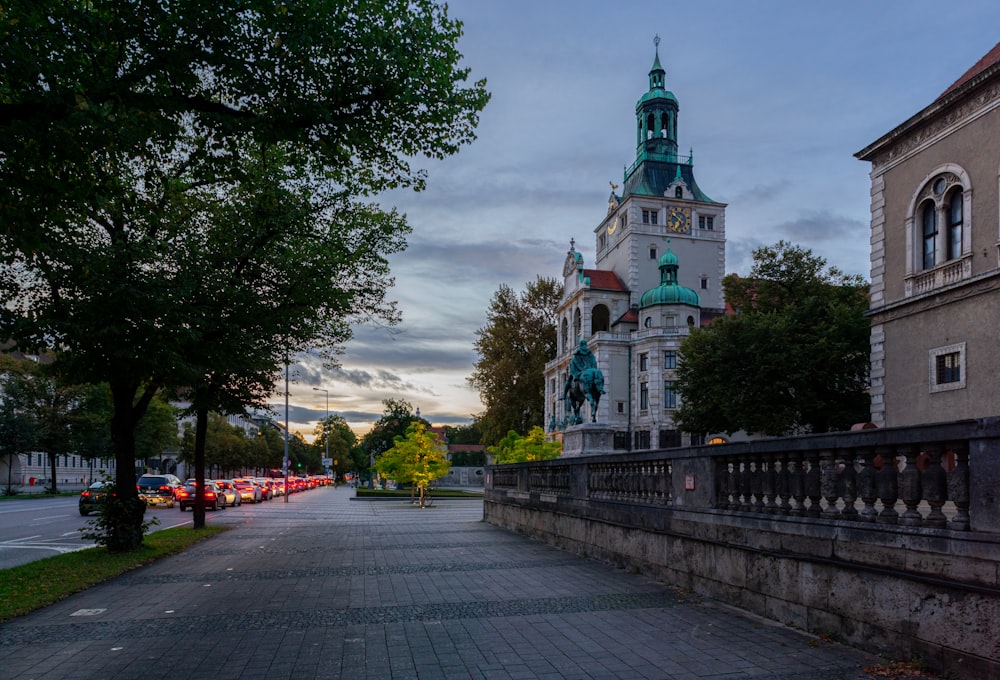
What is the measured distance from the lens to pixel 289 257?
1691cm

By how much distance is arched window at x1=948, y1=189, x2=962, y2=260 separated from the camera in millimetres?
24891

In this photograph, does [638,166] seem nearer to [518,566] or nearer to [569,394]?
[569,394]

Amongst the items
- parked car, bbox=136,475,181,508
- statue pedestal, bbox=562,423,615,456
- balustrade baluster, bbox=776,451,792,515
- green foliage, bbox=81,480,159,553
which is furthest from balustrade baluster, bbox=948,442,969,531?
parked car, bbox=136,475,181,508

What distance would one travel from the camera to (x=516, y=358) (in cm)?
7938

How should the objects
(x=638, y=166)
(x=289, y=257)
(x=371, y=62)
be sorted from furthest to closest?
(x=638, y=166) < (x=289, y=257) < (x=371, y=62)

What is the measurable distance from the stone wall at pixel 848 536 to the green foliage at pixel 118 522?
9.81 m

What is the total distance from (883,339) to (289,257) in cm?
2088

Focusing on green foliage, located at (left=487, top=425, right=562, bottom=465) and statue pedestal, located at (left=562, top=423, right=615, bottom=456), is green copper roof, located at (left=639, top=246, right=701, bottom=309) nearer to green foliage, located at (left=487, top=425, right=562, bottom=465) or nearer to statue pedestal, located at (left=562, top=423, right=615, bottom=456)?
green foliage, located at (left=487, top=425, right=562, bottom=465)

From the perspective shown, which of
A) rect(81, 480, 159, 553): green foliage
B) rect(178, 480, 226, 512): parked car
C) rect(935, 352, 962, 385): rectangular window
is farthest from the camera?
rect(178, 480, 226, 512): parked car

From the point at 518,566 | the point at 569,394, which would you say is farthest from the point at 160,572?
the point at 569,394

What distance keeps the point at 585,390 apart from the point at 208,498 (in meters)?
22.6

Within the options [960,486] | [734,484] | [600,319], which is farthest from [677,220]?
[960,486]

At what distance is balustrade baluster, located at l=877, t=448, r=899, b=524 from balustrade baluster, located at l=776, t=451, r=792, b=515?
146 centimetres

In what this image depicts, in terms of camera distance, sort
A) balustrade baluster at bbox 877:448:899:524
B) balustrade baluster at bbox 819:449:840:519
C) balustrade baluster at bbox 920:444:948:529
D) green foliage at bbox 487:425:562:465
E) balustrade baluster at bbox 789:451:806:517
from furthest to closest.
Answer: green foliage at bbox 487:425:562:465 → balustrade baluster at bbox 789:451:806:517 → balustrade baluster at bbox 819:449:840:519 → balustrade baluster at bbox 877:448:899:524 → balustrade baluster at bbox 920:444:948:529
